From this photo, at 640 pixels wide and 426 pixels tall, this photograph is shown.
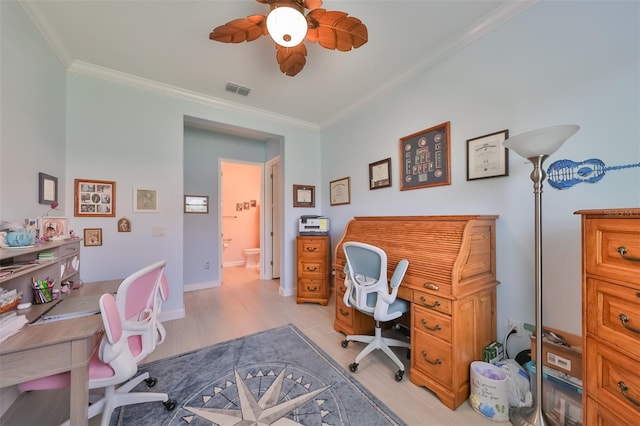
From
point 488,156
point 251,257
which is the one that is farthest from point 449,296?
point 251,257

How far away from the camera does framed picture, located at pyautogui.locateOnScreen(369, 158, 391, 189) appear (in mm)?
2754

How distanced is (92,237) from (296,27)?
288 cm

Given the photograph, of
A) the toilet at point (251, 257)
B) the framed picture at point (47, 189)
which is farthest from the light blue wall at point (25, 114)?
the toilet at point (251, 257)

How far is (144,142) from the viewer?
107 inches

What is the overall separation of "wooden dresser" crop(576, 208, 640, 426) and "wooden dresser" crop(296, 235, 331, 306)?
102 inches

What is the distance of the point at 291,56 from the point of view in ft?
6.19

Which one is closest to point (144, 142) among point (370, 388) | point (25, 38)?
point (25, 38)

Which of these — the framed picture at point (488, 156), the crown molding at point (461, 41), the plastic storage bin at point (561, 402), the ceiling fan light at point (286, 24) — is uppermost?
the crown molding at point (461, 41)

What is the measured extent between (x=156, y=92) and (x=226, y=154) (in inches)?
62.3

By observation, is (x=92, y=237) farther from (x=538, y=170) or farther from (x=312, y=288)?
(x=538, y=170)

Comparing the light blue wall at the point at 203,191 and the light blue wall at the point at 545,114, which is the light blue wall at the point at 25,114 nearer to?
the light blue wall at the point at 203,191

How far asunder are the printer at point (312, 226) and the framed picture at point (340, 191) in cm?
36

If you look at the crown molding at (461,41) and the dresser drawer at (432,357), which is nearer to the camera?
the dresser drawer at (432,357)

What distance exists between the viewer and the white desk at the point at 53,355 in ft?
3.25
